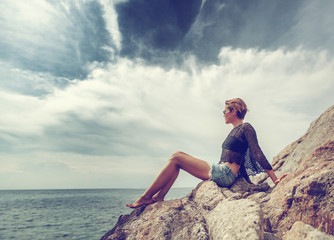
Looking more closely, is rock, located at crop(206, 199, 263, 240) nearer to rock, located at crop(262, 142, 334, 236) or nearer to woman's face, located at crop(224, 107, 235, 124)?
rock, located at crop(262, 142, 334, 236)

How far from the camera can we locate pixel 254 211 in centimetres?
351

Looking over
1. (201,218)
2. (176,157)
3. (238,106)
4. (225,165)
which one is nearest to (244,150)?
(225,165)

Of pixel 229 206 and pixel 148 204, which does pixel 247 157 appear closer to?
pixel 229 206

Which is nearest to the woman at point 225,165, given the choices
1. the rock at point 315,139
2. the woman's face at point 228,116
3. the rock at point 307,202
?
the woman's face at point 228,116

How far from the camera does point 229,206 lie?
Result: 4176 mm

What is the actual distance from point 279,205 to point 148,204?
10.8 feet

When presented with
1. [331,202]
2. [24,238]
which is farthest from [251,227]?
[24,238]

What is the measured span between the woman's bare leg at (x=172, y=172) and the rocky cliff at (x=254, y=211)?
0.27 m

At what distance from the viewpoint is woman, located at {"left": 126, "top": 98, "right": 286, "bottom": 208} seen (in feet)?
18.0

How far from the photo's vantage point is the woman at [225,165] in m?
5.50

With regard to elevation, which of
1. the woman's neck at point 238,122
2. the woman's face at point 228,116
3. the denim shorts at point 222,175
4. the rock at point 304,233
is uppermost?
the woman's face at point 228,116

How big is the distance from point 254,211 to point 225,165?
2097mm

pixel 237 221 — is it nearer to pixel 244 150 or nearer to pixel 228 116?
pixel 244 150

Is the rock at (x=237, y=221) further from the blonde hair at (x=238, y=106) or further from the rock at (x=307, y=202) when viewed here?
the blonde hair at (x=238, y=106)
